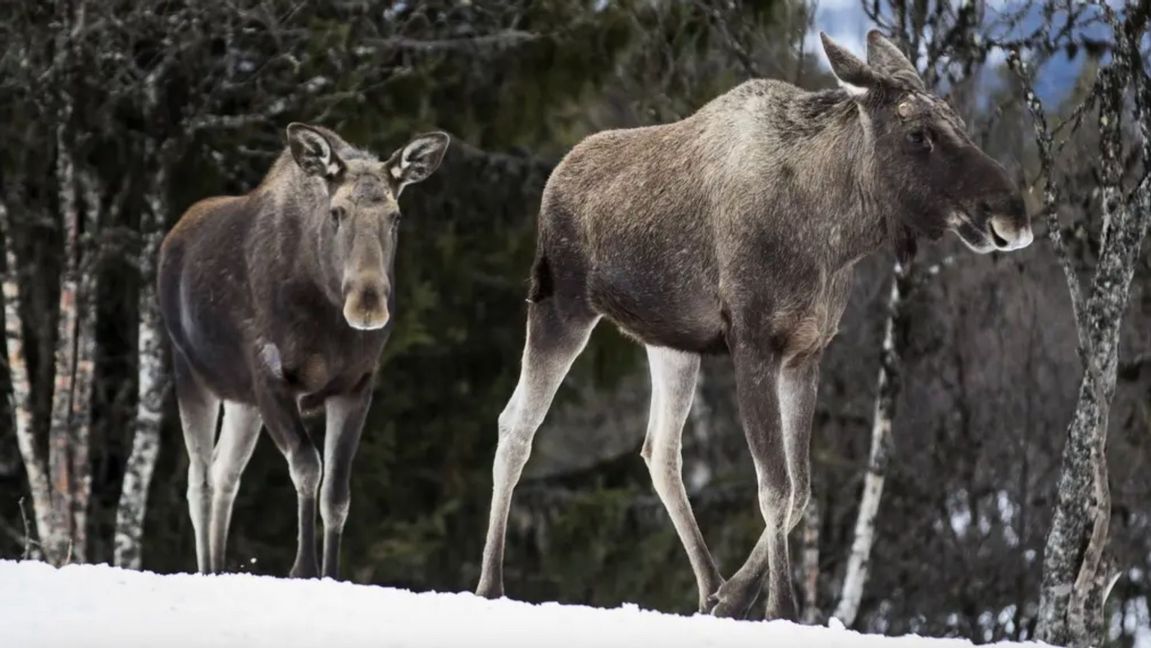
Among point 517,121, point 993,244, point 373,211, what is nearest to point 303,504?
point 373,211

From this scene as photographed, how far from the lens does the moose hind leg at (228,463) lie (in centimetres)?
1081

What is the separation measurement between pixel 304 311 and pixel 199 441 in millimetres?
1590

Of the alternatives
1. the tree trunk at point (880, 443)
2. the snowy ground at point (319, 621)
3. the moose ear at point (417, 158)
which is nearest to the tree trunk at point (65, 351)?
the moose ear at point (417, 158)

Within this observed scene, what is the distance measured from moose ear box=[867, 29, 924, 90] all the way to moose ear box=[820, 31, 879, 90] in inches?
3.8

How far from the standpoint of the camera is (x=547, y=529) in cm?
1656

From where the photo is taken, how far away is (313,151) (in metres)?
9.76

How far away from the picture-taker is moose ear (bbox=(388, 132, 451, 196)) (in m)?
9.72

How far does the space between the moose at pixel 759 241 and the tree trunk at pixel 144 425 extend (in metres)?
5.06

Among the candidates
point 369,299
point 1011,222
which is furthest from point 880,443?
point 1011,222

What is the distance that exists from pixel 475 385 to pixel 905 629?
4.47m

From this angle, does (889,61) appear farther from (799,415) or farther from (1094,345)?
(1094,345)

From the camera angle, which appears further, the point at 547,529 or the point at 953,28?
the point at 547,529

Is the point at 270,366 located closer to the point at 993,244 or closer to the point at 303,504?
the point at 303,504

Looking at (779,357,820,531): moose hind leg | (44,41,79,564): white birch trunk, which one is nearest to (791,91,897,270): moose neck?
(779,357,820,531): moose hind leg
